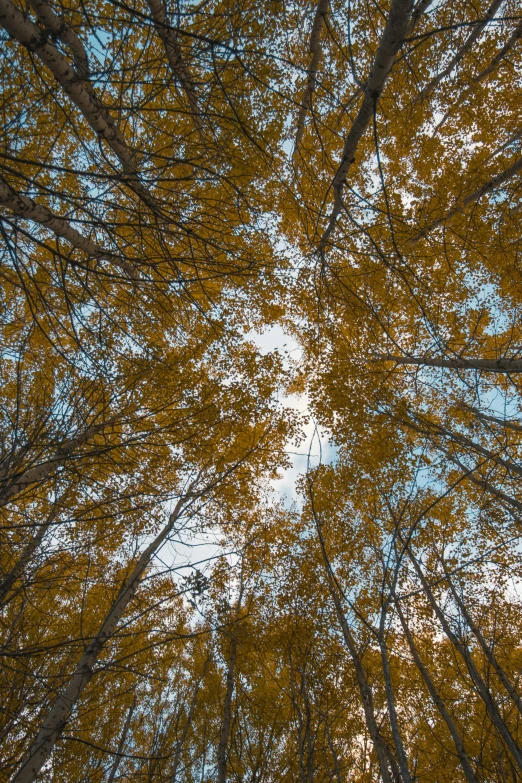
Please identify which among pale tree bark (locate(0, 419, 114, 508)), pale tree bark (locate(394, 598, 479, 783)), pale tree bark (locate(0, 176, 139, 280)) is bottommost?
pale tree bark (locate(394, 598, 479, 783))

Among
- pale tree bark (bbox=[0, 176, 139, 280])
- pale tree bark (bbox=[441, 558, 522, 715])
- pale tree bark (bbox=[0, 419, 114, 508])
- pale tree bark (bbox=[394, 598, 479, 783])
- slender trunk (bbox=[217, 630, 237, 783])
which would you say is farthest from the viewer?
slender trunk (bbox=[217, 630, 237, 783])

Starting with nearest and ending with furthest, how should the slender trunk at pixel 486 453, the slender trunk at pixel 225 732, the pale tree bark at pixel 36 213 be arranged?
the pale tree bark at pixel 36 213, the slender trunk at pixel 486 453, the slender trunk at pixel 225 732

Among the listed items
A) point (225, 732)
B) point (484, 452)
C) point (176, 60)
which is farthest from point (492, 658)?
point (176, 60)

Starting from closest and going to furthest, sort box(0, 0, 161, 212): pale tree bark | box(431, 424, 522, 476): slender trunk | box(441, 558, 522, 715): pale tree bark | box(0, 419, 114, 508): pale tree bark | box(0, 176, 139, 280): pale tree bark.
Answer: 1. box(0, 0, 161, 212): pale tree bark
2. box(0, 419, 114, 508): pale tree bark
3. box(0, 176, 139, 280): pale tree bark
4. box(431, 424, 522, 476): slender trunk
5. box(441, 558, 522, 715): pale tree bark

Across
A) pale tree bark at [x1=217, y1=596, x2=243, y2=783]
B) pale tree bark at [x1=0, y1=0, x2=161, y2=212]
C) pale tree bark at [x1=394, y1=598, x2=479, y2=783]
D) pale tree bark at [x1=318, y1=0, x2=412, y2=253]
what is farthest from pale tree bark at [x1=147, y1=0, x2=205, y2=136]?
pale tree bark at [x1=217, y1=596, x2=243, y2=783]

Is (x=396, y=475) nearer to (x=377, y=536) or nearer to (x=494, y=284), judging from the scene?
(x=377, y=536)

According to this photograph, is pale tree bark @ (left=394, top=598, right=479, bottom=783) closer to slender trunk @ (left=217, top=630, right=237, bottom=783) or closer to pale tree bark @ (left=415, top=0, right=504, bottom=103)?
slender trunk @ (left=217, top=630, right=237, bottom=783)

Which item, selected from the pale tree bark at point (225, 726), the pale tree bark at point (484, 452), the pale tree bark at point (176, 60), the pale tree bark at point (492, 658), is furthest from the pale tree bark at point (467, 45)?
the pale tree bark at point (225, 726)

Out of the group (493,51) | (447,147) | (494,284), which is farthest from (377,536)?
(493,51)

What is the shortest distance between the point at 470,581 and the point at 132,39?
38.2 feet

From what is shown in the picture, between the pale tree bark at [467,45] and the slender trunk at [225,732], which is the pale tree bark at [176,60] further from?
the slender trunk at [225,732]

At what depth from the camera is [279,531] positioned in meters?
8.31

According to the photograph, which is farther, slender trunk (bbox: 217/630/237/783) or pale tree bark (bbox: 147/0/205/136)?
slender trunk (bbox: 217/630/237/783)

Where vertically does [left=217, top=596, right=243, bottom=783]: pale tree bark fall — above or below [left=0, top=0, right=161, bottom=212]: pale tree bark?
below
